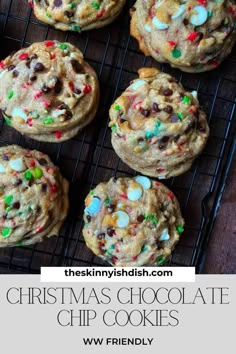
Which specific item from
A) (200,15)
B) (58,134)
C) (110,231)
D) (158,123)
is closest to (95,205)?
(110,231)

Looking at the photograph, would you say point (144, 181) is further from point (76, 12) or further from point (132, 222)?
point (76, 12)

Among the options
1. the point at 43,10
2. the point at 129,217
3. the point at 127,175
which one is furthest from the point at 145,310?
the point at 43,10

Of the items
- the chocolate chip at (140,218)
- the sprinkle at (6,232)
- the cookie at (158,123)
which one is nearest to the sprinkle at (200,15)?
the cookie at (158,123)

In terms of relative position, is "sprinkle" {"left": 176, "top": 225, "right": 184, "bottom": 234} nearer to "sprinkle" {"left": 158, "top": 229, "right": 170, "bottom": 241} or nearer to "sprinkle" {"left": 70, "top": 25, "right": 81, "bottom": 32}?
"sprinkle" {"left": 158, "top": 229, "right": 170, "bottom": 241}

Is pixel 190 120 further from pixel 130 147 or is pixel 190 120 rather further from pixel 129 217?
pixel 129 217

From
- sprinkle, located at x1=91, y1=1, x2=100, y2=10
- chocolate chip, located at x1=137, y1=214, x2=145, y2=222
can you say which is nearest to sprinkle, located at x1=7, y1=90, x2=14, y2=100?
sprinkle, located at x1=91, y1=1, x2=100, y2=10
